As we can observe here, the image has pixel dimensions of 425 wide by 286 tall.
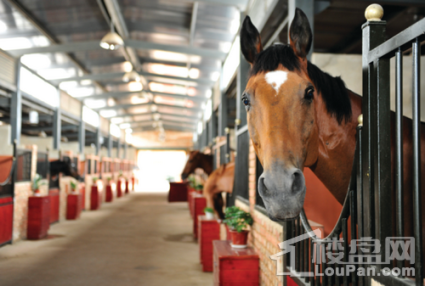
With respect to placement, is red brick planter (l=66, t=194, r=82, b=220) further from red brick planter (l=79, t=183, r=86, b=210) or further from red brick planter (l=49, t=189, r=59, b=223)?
red brick planter (l=79, t=183, r=86, b=210)

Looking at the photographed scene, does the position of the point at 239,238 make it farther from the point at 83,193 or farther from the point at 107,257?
the point at 83,193

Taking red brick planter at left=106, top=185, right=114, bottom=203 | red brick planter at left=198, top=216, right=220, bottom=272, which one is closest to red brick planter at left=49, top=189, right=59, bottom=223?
red brick planter at left=198, top=216, right=220, bottom=272

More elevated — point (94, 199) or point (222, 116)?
point (222, 116)

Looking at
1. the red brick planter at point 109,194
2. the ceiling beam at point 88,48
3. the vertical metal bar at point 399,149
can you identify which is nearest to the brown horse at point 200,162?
the ceiling beam at point 88,48

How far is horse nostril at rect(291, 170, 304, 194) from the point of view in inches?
46.5

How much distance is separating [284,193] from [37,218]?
666 cm

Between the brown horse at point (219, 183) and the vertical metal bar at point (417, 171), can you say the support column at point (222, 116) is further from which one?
the vertical metal bar at point (417, 171)

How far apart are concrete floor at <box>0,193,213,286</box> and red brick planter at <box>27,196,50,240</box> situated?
0.25 metres

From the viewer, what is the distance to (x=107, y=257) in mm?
5152

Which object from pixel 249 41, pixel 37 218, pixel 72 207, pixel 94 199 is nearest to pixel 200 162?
→ pixel 37 218

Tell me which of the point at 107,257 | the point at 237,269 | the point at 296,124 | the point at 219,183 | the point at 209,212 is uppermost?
the point at 296,124

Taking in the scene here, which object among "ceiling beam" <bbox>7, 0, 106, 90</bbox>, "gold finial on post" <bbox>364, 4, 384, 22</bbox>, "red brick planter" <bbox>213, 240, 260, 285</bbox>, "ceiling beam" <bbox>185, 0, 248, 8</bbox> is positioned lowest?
"red brick planter" <bbox>213, 240, 260, 285</bbox>

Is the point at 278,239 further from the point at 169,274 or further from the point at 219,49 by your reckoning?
the point at 219,49

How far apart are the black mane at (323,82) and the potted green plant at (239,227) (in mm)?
1930
